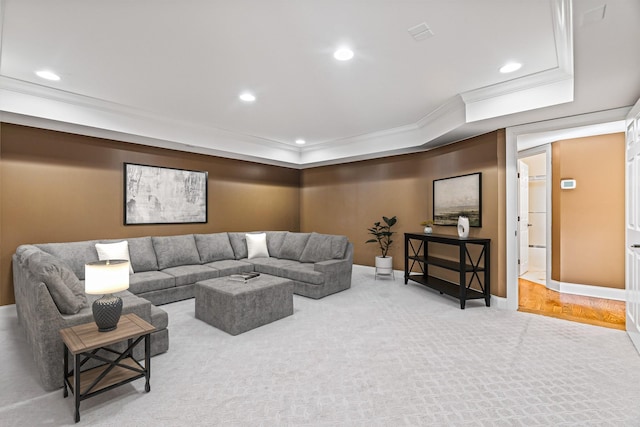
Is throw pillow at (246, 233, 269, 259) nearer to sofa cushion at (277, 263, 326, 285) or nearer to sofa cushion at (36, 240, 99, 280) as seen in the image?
sofa cushion at (277, 263, 326, 285)

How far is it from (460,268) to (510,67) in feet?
7.93

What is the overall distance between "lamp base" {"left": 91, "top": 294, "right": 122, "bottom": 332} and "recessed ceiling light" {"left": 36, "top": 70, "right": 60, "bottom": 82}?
2619 millimetres

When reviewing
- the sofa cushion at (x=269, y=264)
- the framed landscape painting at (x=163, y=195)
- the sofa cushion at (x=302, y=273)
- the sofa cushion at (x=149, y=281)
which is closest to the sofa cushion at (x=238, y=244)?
the sofa cushion at (x=269, y=264)

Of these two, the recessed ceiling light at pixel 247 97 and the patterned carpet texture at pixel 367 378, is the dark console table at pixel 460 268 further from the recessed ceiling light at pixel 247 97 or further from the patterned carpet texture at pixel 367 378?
the recessed ceiling light at pixel 247 97

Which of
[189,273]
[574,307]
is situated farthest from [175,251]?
[574,307]

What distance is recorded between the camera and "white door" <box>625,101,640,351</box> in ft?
8.93

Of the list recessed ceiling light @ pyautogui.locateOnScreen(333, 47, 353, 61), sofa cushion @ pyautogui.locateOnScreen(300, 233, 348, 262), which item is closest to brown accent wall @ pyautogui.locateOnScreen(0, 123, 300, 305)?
sofa cushion @ pyautogui.locateOnScreen(300, 233, 348, 262)

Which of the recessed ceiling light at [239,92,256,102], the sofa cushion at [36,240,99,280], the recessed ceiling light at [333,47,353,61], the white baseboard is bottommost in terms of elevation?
the white baseboard

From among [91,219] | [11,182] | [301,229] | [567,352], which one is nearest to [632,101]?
[567,352]

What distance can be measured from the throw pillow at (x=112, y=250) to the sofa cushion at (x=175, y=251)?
1.51ft

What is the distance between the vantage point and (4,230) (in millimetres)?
3645

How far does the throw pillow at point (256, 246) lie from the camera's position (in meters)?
5.67

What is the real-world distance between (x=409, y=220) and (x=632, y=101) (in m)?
3.33

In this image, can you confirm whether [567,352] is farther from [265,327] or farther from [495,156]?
[265,327]
